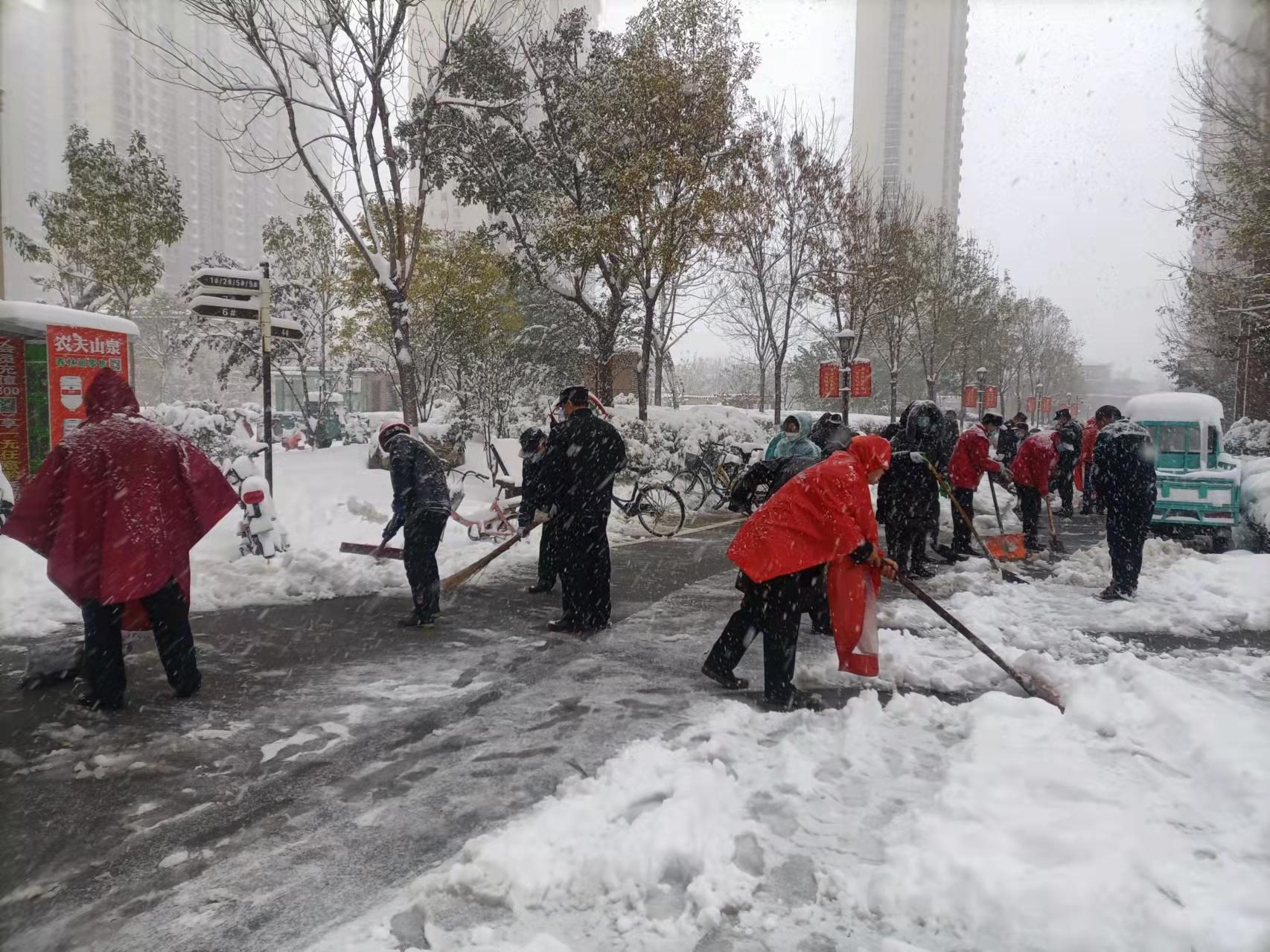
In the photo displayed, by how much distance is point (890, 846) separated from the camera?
2863mm

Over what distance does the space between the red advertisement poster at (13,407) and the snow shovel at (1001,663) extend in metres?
11.1

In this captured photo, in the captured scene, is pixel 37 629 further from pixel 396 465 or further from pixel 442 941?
pixel 442 941

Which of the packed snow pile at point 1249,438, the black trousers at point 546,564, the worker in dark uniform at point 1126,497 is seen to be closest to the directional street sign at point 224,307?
the black trousers at point 546,564

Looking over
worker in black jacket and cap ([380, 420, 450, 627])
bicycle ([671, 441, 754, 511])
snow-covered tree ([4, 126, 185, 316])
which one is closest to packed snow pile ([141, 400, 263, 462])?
snow-covered tree ([4, 126, 185, 316])

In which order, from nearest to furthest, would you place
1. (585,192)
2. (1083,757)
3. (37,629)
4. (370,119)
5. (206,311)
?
(1083,757), (37,629), (206,311), (370,119), (585,192)

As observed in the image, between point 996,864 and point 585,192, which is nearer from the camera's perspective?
point 996,864

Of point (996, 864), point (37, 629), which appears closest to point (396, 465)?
point (37, 629)

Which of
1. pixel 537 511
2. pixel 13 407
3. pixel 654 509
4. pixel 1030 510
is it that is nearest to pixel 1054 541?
pixel 1030 510

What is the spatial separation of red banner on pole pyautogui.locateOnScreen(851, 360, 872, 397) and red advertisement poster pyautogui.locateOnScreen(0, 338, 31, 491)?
17888 millimetres

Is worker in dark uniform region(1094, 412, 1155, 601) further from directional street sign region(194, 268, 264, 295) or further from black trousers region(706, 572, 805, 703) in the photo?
directional street sign region(194, 268, 264, 295)

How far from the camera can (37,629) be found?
18.6ft

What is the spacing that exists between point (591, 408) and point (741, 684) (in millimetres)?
2373

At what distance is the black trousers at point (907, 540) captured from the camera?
8078mm

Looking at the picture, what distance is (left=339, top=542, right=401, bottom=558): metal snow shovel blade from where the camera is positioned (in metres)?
6.98
